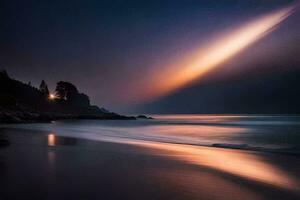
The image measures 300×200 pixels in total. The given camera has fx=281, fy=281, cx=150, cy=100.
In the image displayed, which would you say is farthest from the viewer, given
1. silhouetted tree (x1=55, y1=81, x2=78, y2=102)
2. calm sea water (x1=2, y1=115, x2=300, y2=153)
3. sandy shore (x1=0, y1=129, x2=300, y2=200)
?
silhouetted tree (x1=55, y1=81, x2=78, y2=102)

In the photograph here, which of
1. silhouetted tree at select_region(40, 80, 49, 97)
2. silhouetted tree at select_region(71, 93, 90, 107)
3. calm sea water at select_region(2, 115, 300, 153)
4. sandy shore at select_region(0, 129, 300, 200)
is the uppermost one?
silhouetted tree at select_region(40, 80, 49, 97)

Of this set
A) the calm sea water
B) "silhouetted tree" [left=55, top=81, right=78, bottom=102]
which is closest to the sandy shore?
the calm sea water

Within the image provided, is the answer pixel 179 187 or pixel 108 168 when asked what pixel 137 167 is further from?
pixel 179 187

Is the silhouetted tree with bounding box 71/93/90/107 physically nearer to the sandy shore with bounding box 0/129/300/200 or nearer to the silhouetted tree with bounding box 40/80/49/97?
the silhouetted tree with bounding box 40/80/49/97

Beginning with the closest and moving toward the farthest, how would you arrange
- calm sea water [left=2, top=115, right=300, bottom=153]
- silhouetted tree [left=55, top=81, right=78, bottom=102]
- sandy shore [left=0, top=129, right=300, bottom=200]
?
sandy shore [left=0, top=129, right=300, bottom=200] < calm sea water [left=2, top=115, right=300, bottom=153] < silhouetted tree [left=55, top=81, right=78, bottom=102]

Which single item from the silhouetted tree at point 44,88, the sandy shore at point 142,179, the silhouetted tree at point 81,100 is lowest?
the sandy shore at point 142,179

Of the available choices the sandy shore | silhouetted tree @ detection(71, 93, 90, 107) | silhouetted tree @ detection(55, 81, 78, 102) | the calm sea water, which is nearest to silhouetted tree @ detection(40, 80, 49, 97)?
silhouetted tree @ detection(55, 81, 78, 102)

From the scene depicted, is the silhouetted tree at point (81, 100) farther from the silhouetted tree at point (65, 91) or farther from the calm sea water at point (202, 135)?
the calm sea water at point (202, 135)

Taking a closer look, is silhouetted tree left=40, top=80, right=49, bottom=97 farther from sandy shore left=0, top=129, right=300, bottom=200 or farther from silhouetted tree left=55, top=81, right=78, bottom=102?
sandy shore left=0, top=129, right=300, bottom=200

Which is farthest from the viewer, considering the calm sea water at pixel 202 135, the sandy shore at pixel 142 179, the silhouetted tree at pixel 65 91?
the silhouetted tree at pixel 65 91

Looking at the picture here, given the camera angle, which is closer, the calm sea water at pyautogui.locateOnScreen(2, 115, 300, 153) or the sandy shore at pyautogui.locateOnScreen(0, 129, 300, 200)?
the sandy shore at pyautogui.locateOnScreen(0, 129, 300, 200)

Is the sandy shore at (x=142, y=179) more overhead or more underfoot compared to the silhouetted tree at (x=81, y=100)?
more underfoot

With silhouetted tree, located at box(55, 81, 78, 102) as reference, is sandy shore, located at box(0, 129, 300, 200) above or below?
below

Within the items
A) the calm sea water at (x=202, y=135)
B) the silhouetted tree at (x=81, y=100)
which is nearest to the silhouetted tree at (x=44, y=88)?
the silhouetted tree at (x=81, y=100)
